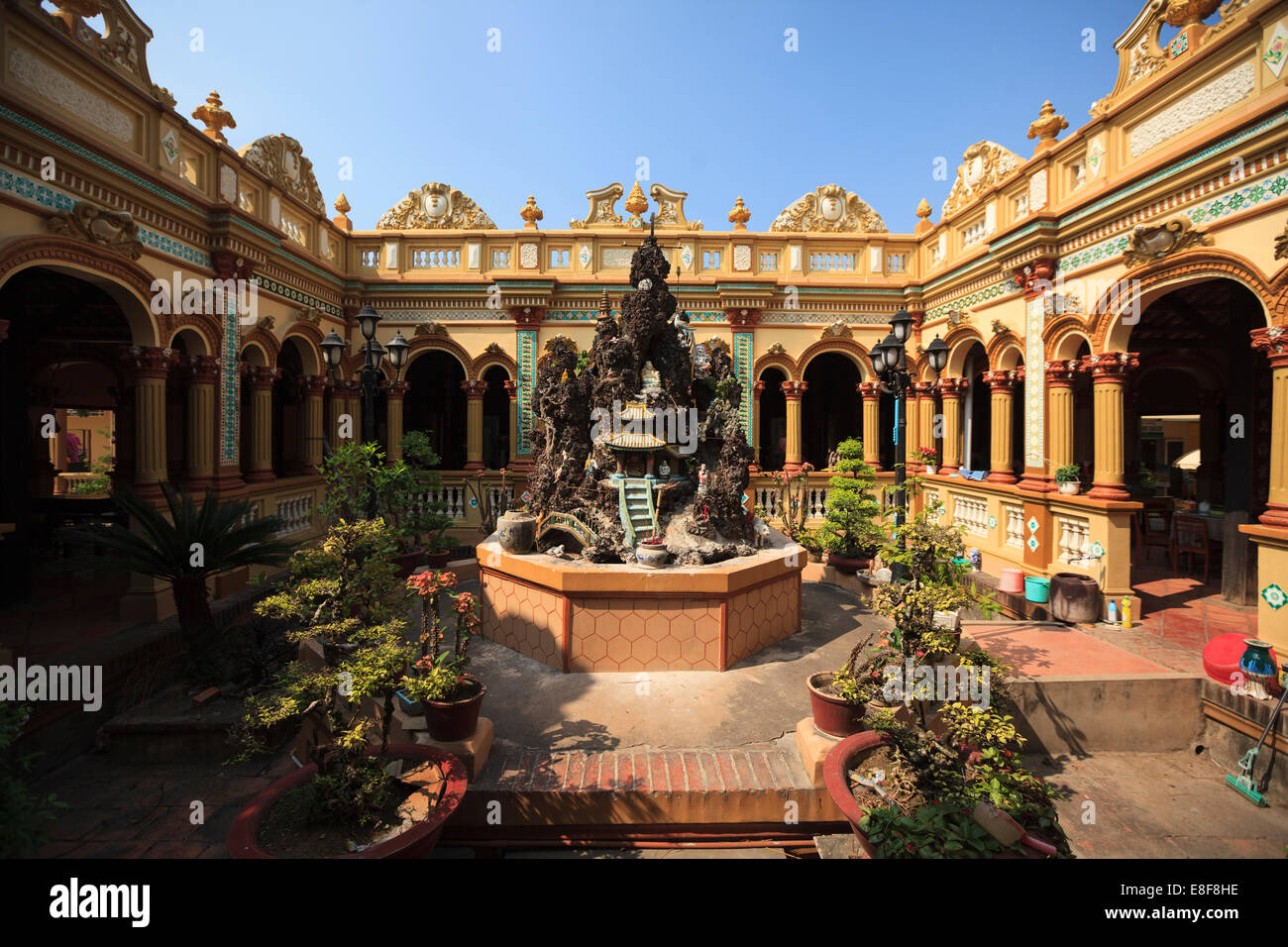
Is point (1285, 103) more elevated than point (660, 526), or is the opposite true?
point (1285, 103)

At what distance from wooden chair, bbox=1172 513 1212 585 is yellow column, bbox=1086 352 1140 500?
283 centimetres

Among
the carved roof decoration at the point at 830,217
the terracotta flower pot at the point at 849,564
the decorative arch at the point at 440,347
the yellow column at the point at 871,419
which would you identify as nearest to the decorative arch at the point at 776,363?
the yellow column at the point at 871,419

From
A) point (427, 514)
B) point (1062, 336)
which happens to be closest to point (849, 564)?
point (1062, 336)

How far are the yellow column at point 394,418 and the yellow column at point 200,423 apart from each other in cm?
485

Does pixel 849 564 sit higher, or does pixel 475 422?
pixel 475 422

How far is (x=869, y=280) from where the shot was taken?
15.2 m

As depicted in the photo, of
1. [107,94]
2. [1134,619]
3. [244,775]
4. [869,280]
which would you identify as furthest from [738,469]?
[107,94]

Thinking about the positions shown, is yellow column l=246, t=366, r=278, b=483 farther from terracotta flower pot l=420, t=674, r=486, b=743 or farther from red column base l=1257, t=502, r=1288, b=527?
red column base l=1257, t=502, r=1288, b=527

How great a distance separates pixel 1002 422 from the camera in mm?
11977

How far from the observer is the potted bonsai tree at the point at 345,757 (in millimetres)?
3688

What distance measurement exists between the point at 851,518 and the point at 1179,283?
582cm

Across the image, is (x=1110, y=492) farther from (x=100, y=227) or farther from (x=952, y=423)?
(x=100, y=227)

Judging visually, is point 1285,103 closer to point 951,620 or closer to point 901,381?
point 901,381

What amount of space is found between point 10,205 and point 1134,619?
15647mm
